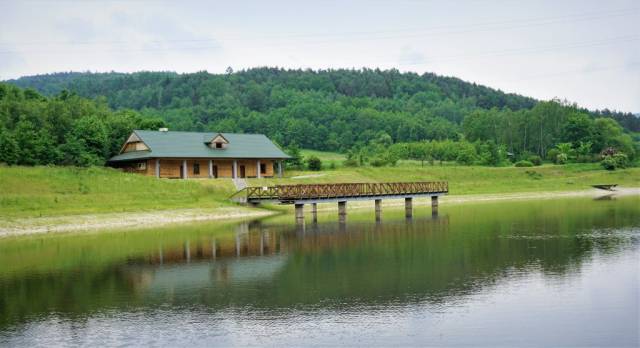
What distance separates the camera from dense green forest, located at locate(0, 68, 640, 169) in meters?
87.6

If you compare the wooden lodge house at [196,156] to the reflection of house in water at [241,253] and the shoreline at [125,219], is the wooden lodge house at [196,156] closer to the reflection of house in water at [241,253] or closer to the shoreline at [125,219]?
the shoreline at [125,219]

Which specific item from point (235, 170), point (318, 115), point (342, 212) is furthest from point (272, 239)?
point (318, 115)

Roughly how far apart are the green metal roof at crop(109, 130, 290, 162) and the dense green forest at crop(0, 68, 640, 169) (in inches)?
254

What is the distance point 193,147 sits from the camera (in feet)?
230

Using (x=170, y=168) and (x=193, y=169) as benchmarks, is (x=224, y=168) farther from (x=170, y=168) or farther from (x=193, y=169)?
(x=170, y=168)

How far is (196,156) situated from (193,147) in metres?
2.77

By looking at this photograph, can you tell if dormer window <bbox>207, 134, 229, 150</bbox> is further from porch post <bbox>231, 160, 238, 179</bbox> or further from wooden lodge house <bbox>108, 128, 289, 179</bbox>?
porch post <bbox>231, 160, 238, 179</bbox>

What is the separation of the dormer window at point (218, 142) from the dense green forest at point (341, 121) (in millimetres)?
12189

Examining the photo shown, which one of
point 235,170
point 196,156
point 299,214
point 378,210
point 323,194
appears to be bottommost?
point 378,210

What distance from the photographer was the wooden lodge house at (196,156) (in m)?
67.4

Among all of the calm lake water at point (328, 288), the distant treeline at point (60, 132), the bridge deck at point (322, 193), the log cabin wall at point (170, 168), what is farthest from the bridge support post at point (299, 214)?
the distant treeline at point (60, 132)

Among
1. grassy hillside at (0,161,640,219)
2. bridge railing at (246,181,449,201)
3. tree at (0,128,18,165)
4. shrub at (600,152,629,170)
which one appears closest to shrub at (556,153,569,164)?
shrub at (600,152,629,170)

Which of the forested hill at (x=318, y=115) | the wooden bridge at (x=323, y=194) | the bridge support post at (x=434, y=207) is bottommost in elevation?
the bridge support post at (x=434, y=207)

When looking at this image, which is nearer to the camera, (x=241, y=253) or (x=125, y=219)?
(x=241, y=253)
